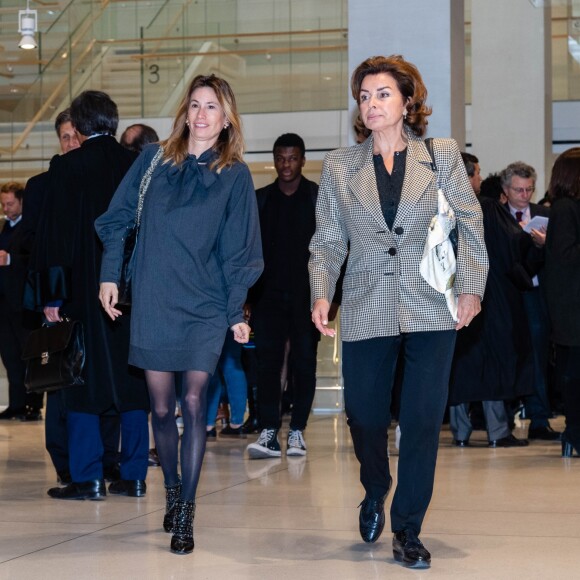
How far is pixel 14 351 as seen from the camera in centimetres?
852

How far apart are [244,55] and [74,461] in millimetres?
10133

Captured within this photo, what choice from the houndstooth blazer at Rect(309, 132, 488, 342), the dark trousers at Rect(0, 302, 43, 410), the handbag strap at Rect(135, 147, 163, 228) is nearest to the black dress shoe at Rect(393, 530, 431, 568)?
the houndstooth blazer at Rect(309, 132, 488, 342)

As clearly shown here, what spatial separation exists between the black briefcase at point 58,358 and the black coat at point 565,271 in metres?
2.40

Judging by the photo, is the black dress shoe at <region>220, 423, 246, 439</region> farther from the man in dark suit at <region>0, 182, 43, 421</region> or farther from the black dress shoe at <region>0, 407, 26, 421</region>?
the black dress shoe at <region>0, 407, 26, 421</region>

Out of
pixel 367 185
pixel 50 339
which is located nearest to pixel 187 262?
pixel 367 185

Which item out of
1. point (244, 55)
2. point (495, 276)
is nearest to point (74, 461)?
point (495, 276)

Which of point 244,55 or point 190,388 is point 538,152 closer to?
point 244,55

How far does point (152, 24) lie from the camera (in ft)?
47.4

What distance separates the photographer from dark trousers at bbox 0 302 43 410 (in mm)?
8430

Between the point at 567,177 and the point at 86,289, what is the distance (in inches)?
97.7

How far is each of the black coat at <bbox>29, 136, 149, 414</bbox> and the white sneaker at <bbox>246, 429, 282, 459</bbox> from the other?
58.2 inches

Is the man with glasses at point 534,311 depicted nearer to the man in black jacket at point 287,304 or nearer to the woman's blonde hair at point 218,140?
the man in black jacket at point 287,304

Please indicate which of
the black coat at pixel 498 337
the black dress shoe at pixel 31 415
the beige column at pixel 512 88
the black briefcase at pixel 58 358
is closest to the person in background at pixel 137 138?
the black briefcase at pixel 58 358

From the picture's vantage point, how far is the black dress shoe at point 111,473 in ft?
17.2
